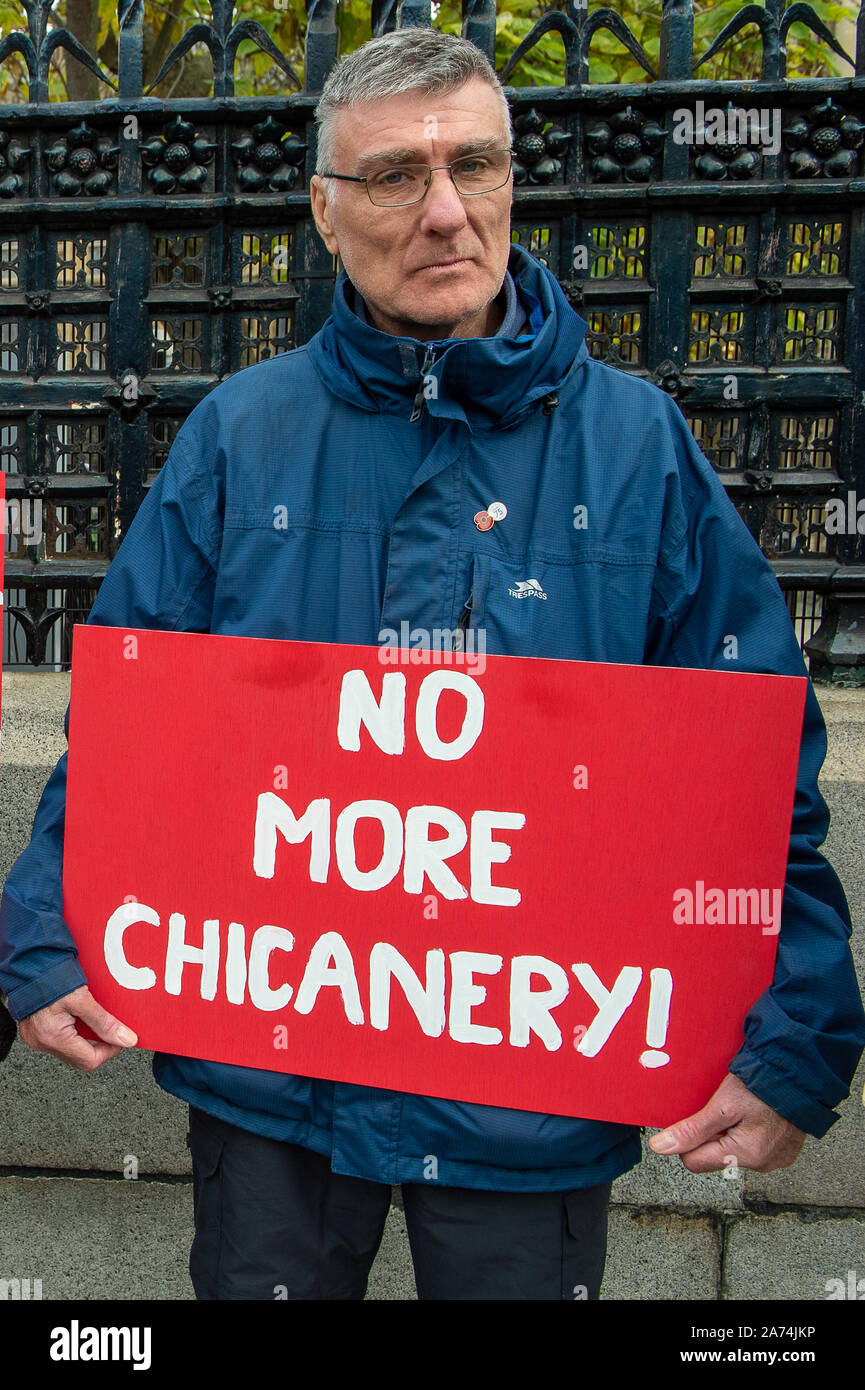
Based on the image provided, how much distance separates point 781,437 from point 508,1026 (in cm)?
178

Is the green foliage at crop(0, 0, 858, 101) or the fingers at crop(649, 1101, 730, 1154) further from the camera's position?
the green foliage at crop(0, 0, 858, 101)

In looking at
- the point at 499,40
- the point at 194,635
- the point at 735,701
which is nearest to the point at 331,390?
the point at 194,635

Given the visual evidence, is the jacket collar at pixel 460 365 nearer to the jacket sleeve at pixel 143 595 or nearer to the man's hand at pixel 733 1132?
the jacket sleeve at pixel 143 595

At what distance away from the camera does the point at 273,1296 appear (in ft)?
6.81

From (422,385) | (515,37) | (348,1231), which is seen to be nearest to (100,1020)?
(348,1231)

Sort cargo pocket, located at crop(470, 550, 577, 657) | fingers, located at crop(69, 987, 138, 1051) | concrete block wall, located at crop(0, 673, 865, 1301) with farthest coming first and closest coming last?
concrete block wall, located at crop(0, 673, 865, 1301) → fingers, located at crop(69, 987, 138, 1051) → cargo pocket, located at crop(470, 550, 577, 657)

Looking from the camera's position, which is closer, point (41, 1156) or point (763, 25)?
point (763, 25)

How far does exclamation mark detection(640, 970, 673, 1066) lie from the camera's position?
1.91 m

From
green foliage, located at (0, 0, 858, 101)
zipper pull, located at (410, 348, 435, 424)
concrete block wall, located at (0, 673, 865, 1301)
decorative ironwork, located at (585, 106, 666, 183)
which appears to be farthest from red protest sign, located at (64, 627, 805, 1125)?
green foliage, located at (0, 0, 858, 101)

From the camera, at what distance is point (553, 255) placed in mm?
2984

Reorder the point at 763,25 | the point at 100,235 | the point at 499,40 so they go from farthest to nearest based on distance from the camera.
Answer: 1. the point at 499,40
2. the point at 100,235
3. the point at 763,25

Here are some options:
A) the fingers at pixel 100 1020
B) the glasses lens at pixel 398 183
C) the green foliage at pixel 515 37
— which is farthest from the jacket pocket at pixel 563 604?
the green foliage at pixel 515 37

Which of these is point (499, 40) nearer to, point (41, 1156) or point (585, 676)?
point (585, 676)

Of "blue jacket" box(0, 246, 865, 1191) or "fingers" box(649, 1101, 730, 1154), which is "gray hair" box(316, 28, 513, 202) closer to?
"blue jacket" box(0, 246, 865, 1191)
